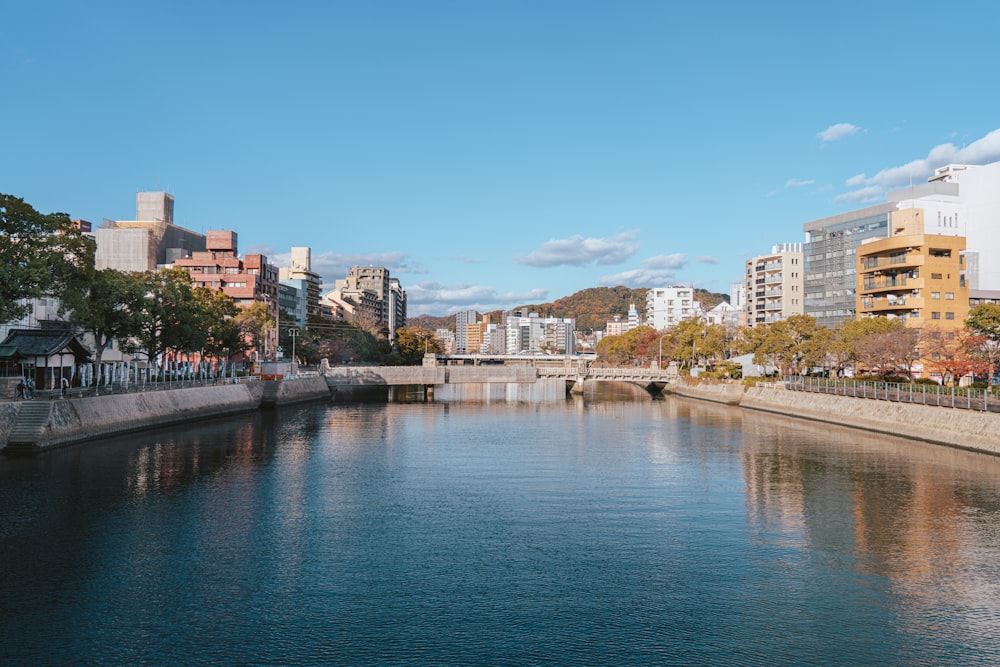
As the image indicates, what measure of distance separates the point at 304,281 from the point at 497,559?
14001 cm

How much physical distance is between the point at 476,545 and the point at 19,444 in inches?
1154

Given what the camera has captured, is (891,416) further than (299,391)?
No

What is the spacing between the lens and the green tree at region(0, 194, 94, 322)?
38.0 metres

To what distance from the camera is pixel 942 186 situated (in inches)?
3932

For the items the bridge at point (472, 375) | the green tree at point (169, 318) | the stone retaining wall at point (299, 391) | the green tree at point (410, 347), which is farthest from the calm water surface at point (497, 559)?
the green tree at point (410, 347)

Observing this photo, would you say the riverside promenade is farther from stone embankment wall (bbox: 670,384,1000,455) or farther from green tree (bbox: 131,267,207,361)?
stone embankment wall (bbox: 670,384,1000,455)

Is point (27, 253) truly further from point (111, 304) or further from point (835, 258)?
point (835, 258)

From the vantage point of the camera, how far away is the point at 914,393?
5294 cm

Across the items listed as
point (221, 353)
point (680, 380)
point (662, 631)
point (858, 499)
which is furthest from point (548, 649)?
point (680, 380)

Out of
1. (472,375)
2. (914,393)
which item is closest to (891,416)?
(914,393)

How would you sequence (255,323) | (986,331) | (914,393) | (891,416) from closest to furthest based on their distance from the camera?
(986,331) → (914,393) → (891,416) → (255,323)

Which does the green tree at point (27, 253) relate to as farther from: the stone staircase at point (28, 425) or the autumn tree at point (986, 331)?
the autumn tree at point (986, 331)

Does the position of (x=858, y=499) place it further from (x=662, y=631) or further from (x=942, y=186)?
(x=942, y=186)

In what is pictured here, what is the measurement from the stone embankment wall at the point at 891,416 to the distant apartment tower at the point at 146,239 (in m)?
90.0
